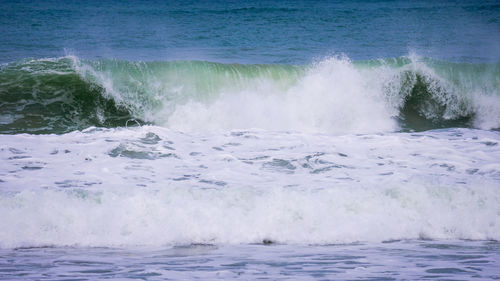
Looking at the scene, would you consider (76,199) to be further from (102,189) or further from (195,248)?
(195,248)

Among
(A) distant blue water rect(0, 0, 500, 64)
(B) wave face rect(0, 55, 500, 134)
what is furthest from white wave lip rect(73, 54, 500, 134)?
(A) distant blue water rect(0, 0, 500, 64)

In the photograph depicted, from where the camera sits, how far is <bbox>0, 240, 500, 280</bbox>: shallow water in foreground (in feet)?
13.9

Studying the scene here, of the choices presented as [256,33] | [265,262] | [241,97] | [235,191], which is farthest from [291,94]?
[256,33]

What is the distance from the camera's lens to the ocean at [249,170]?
4.85 metres

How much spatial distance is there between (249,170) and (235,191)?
1.12 metres

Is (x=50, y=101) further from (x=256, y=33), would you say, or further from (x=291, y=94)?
(x=256, y=33)

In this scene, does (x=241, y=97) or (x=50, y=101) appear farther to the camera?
(x=241, y=97)

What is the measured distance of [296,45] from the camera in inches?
832

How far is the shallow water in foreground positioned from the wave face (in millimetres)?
5513

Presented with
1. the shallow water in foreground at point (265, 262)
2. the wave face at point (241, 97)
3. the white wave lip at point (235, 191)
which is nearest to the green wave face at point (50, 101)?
the wave face at point (241, 97)

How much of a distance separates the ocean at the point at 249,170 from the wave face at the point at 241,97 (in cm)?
4

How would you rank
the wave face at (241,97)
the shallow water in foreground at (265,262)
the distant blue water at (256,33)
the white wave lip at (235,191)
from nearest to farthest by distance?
the shallow water in foreground at (265,262) → the white wave lip at (235,191) → the wave face at (241,97) → the distant blue water at (256,33)

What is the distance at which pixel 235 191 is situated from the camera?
6.29 metres

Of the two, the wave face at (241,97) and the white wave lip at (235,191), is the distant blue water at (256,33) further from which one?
the white wave lip at (235,191)
